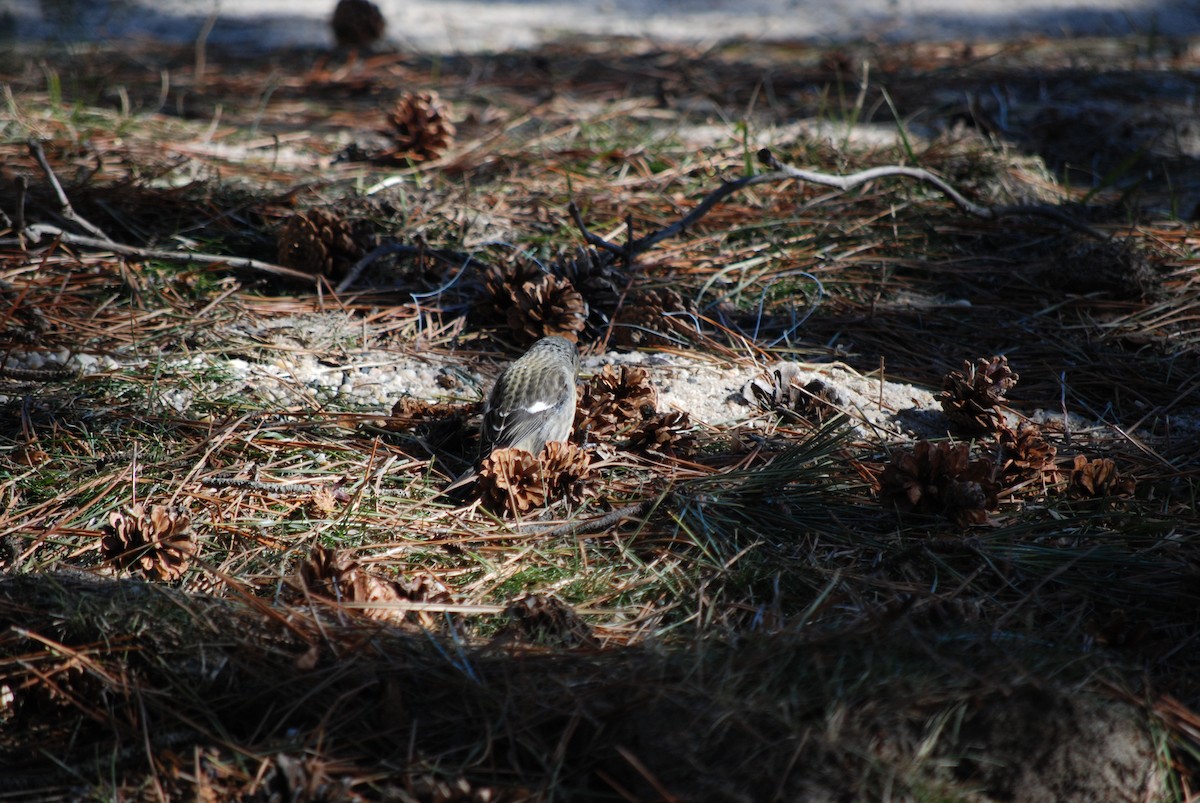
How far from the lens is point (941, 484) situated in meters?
2.72

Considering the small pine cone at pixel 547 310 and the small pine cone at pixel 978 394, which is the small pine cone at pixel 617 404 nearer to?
the small pine cone at pixel 547 310

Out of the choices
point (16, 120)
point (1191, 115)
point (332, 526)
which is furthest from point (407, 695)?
point (1191, 115)

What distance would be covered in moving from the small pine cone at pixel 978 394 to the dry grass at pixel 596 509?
8cm

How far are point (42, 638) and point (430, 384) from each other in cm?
165

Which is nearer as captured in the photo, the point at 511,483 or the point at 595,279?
the point at 511,483

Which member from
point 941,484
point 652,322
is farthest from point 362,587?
point 652,322

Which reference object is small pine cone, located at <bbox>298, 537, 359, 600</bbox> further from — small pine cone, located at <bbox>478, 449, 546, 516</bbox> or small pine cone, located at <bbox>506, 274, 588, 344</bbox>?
small pine cone, located at <bbox>506, 274, 588, 344</bbox>

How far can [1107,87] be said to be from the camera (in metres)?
6.19

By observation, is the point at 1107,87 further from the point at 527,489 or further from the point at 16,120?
the point at 16,120

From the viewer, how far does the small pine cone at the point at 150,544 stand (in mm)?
2455

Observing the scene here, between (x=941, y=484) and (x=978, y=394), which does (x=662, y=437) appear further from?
(x=978, y=394)

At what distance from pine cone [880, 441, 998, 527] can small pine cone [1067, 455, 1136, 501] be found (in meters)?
0.30

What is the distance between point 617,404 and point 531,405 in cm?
33

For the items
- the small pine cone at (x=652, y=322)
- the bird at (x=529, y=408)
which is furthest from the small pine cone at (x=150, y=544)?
the small pine cone at (x=652, y=322)
